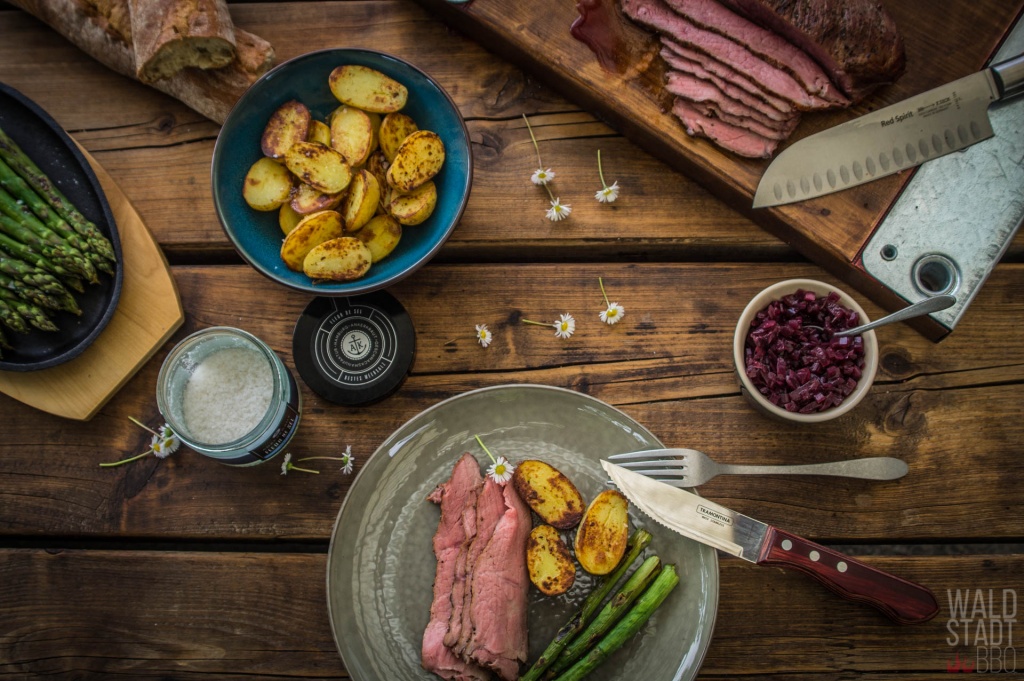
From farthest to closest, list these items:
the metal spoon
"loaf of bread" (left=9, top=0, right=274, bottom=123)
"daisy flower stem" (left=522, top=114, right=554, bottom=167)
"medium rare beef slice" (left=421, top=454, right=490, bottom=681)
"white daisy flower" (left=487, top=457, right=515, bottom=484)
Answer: "daisy flower stem" (left=522, top=114, right=554, bottom=167) < "loaf of bread" (left=9, top=0, right=274, bottom=123) < "white daisy flower" (left=487, top=457, right=515, bottom=484) < "medium rare beef slice" (left=421, top=454, right=490, bottom=681) < the metal spoon

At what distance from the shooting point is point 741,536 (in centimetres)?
173

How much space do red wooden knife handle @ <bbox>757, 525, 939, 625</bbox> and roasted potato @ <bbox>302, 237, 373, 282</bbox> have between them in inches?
49.9

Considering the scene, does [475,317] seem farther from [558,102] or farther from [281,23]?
[281,23]

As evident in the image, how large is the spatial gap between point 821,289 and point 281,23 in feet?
6.03

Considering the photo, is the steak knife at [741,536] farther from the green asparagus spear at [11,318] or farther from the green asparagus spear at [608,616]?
the green asparagus spear at [11,318]

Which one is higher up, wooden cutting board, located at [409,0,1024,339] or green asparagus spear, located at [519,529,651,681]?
wooden cutting board, located at [409,0,1024,339]

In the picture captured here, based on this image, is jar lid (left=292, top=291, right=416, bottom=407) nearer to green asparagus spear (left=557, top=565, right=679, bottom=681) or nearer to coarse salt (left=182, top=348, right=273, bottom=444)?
coarse salt (left=182, top=348, right=273, bottom=444)

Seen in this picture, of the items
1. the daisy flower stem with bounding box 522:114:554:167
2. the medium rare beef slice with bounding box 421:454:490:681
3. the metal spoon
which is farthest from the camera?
the daisy flower stem with bounding box 522:114:554:167

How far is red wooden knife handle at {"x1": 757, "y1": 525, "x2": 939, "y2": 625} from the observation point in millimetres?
1729

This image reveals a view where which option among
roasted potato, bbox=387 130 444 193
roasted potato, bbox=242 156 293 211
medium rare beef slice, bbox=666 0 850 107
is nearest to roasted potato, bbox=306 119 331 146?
roasted potato, bbox=242 156 293 211

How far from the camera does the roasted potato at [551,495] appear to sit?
181cm

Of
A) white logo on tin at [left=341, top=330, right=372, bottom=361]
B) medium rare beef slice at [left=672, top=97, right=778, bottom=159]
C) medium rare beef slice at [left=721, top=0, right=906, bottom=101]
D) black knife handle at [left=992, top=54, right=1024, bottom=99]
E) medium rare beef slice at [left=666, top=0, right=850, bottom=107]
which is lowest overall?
white logo on tin at [left=341, top=330, right=372, bottom=361]

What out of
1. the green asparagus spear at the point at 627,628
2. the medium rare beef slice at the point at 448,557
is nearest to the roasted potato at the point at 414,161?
the medium rare beef slice at the point at 448,557

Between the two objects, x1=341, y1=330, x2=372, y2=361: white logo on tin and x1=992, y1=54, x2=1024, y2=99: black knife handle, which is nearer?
x1=992, y1=54, x2=1024, y2=99: black knife handle
